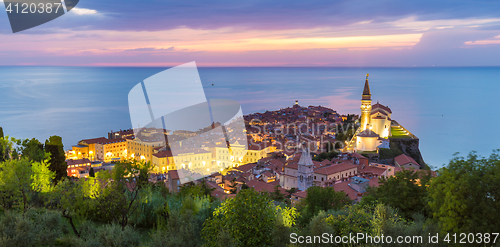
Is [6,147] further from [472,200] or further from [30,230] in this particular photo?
[472,200]

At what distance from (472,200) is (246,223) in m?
2.76

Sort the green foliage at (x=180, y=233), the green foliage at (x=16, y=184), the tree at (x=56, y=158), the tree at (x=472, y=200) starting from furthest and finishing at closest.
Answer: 1. the tree at (x=56, y=158)
2. the green foliage at (x=16, y=184)
3. the tree at (x=472, y=200)
4. the green foliage at (x=180, y=233)

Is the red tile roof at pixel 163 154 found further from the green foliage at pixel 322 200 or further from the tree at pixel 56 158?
the green foliage at pixel 322 200

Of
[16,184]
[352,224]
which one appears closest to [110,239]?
[16,184]

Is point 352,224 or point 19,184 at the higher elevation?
point 19,184

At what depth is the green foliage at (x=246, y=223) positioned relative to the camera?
334 cm

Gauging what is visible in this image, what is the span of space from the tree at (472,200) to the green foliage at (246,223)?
218 cm

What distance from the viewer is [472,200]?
400 cm

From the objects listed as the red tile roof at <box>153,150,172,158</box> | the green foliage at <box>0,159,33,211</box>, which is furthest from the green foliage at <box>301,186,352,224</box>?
the red tile roof at <box>153,150,172,158</box>

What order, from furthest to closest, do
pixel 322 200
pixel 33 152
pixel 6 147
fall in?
pixel 322 200, pixel 6 147, pixel 33 152

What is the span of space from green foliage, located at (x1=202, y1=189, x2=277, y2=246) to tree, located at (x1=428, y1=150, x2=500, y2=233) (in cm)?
218

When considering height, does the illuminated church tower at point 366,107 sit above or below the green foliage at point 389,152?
above

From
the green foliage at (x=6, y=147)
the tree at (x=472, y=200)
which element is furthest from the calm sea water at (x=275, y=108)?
the green foliage at (x=6, y=147)

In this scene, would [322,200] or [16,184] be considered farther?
[322,200]
